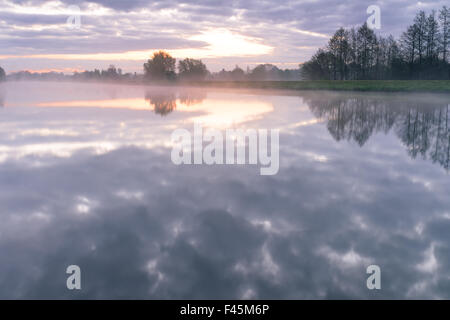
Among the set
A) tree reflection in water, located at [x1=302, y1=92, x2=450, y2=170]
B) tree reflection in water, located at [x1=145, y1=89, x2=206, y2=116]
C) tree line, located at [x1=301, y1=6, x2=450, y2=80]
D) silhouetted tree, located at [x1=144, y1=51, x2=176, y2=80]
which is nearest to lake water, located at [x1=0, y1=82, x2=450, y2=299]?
tree reflection in water, located at [x1=302, y1=92, x2=450, y2=170]

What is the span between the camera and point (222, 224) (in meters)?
8.48

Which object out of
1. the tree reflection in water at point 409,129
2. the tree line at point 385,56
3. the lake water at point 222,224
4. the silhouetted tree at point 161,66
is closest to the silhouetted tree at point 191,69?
the silhouetted tree at point 161,66

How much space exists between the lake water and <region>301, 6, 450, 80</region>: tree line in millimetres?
73951

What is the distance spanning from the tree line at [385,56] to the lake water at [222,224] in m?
74.0

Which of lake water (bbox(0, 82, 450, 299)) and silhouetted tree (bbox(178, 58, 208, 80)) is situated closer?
lake water (bbox(0, 82, 450, 299))

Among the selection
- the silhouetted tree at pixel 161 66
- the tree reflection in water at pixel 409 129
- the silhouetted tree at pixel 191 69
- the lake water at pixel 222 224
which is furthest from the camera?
the silhouetted tree at pixel 191 69

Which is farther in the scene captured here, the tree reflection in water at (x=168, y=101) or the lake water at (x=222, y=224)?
the tree reflection in water at (x=168, y=101)

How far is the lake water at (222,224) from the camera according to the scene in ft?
20.0

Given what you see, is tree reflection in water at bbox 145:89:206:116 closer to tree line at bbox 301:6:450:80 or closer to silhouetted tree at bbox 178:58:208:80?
tree line at bbox 301:6:450:80

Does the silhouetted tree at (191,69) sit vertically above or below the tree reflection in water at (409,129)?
above

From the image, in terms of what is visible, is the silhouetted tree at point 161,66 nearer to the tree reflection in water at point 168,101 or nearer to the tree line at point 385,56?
the tree line at point 385,56

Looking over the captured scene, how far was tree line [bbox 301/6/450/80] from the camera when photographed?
79.5m

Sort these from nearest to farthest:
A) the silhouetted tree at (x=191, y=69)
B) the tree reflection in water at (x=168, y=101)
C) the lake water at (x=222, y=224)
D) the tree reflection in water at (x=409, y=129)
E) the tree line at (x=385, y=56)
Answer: the lake water at (x=222, y=224) → the tree reflection in water at (x=409, y=129) → the tree reflection in water at (x=168, y=101) → the tree line at (x=385, y=56) → the silhouetted tree at (x=191, y=69)
